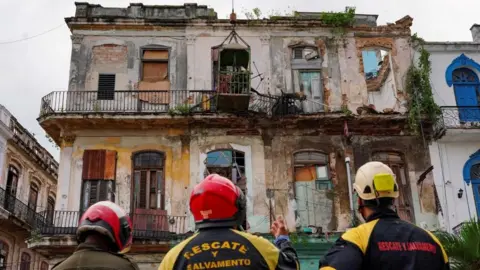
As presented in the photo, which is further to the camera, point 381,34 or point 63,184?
point 381,34

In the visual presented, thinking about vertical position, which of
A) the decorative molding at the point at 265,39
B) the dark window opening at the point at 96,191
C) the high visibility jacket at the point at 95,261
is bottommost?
the high visibility jacket at the point at 95,261

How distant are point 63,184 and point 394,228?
16.0 m

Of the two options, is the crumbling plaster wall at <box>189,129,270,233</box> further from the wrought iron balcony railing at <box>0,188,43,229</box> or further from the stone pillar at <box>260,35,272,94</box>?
the wrought iron balcony railing at <box>0,188,43,229</box>

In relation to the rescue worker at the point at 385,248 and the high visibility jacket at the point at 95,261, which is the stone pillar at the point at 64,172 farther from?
the rescue worker at the point at 385,248

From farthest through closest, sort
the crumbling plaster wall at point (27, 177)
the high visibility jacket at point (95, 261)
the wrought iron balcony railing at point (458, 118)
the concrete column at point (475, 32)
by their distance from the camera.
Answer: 1. the crumbling plaster wall at point (27, 177)
2. the concrete column at point (475, 32)
3. the wrought iron balcony railing at point (458, 118)
4. the high visibility jacket at point (95, 261)

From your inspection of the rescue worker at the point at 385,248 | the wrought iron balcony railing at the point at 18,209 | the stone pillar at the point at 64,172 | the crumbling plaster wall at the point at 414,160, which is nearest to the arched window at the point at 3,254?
the wrought iron balcony railing at the point at 18,209

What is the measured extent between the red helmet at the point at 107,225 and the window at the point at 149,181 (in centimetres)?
1419

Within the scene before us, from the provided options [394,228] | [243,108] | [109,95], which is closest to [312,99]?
[243,108]

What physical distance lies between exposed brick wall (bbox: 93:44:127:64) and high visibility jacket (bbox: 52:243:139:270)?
16875mm

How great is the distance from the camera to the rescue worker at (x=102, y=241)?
3588 millimetres

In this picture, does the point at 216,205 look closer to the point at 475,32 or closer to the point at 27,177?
the point at 475,32

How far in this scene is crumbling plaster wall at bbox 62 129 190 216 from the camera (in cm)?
1808

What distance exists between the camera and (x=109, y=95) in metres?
19.4

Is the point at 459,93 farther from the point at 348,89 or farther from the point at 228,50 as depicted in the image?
the point at 228,50
